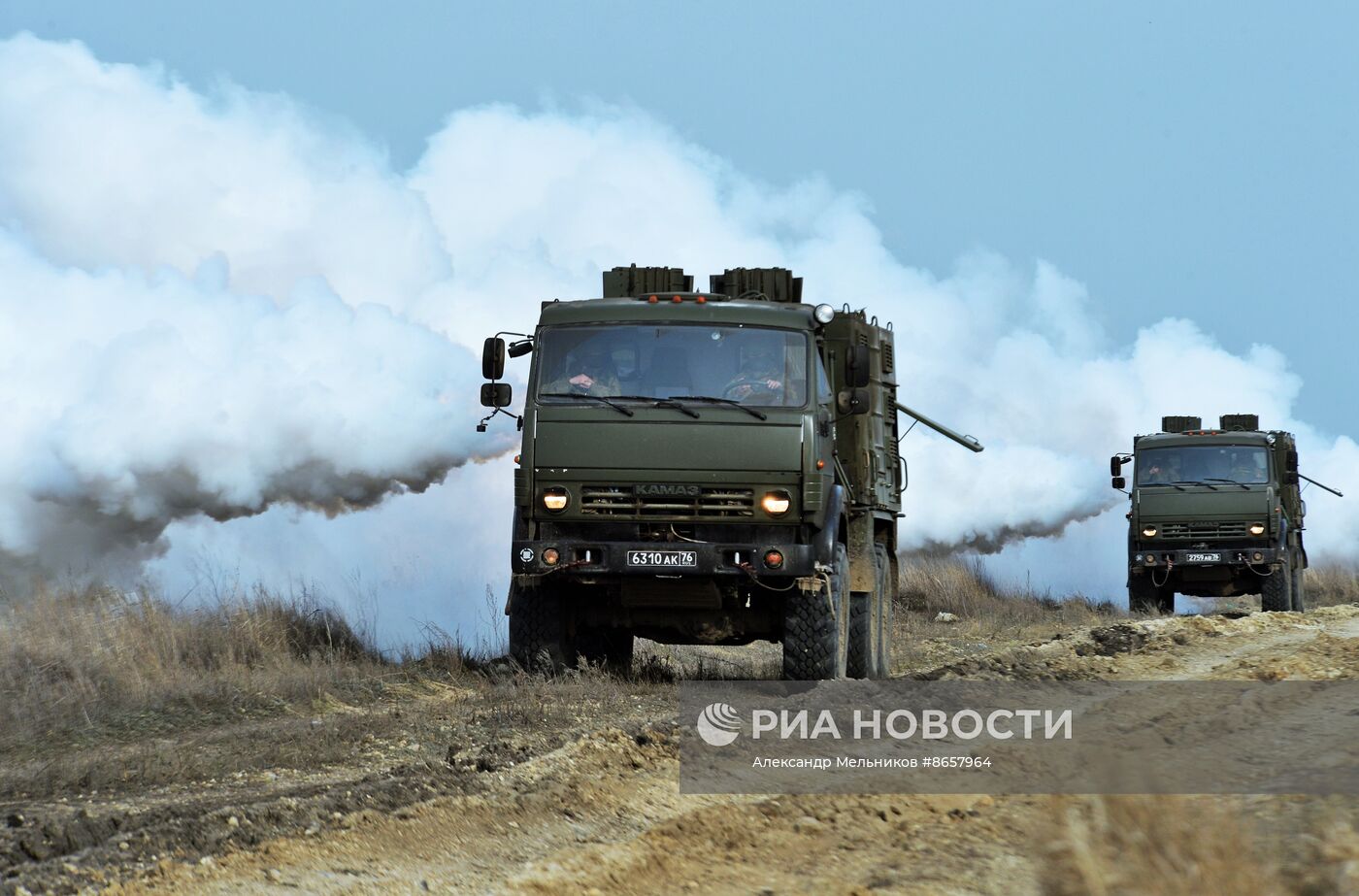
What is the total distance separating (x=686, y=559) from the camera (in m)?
12.0

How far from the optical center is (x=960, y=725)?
1023 centimetres

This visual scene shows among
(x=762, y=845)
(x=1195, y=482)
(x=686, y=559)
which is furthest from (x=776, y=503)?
(x=1195, y=482)

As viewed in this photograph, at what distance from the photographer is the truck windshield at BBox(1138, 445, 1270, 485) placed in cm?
2452

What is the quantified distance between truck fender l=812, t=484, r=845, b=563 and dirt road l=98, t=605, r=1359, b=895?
3928 mm

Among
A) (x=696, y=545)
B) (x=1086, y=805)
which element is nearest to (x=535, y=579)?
(x=696, y=545)

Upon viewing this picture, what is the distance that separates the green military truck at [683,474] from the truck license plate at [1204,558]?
43.1ft

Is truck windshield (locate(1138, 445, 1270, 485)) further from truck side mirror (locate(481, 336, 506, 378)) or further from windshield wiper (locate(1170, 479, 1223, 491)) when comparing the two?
truck side mirror (locate(481, 336, 506, 378))

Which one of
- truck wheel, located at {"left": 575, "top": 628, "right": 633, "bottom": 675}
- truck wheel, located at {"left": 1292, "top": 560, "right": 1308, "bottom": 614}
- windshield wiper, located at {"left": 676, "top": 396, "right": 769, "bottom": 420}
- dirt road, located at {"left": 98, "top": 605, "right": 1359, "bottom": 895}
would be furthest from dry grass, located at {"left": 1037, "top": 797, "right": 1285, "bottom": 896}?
truck wheel, located at {"left": 1292, "top": 560, "right": 1308, "bottom": 614}

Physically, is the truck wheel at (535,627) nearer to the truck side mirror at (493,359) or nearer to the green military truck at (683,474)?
the green military truck at (683,474)

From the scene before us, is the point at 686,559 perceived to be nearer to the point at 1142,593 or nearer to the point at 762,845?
the point at 762,845

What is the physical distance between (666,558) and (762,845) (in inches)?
217

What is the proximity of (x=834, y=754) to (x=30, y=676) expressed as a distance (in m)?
6.18

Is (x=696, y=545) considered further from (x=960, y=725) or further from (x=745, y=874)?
(x=745, y=874)

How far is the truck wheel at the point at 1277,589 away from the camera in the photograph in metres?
24.9
